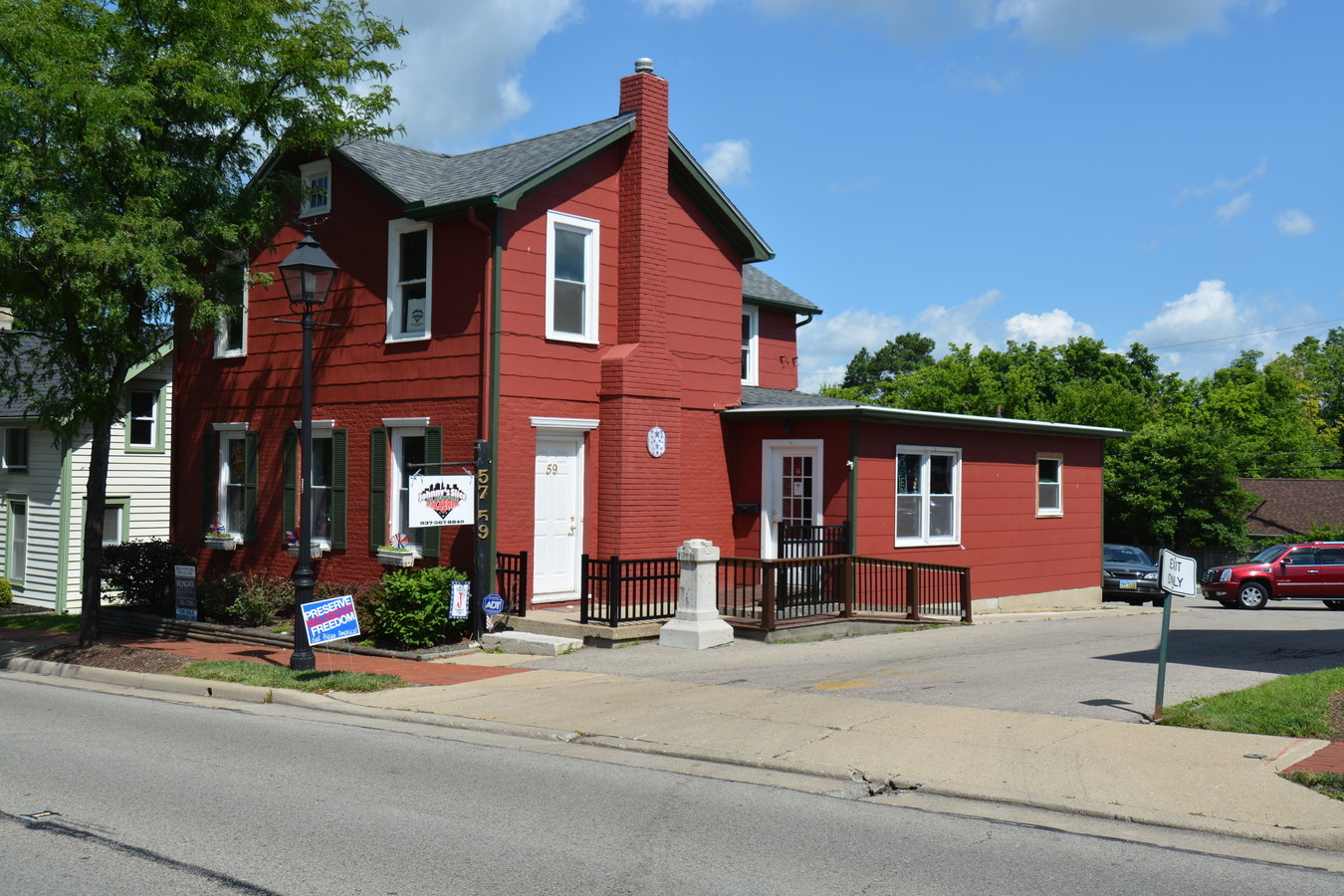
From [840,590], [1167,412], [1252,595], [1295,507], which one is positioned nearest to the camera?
[840,590]

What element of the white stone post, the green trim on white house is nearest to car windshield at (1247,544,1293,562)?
the white stone post

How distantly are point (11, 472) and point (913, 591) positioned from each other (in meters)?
23.4

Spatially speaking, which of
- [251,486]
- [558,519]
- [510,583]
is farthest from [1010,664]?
[251,486]

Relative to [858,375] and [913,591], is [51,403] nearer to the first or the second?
[913,591]

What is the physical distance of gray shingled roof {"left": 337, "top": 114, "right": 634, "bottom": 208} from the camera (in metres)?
16.7

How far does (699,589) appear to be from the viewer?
1504 centimetres

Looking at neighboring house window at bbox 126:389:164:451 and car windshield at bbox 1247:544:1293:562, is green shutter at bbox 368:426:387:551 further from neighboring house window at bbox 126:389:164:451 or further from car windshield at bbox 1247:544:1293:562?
car windshield at bbox 1247:544:1293:562

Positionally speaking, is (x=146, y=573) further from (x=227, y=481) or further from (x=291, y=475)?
(x=291, y=475)

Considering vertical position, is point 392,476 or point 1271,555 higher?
point 392,476

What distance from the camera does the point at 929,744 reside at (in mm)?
9406

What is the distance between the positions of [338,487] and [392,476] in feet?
4.16

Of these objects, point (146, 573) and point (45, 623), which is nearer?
point (146, 573)

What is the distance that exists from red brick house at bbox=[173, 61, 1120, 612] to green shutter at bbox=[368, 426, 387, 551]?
35 mm

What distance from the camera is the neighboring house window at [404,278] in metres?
17.6
